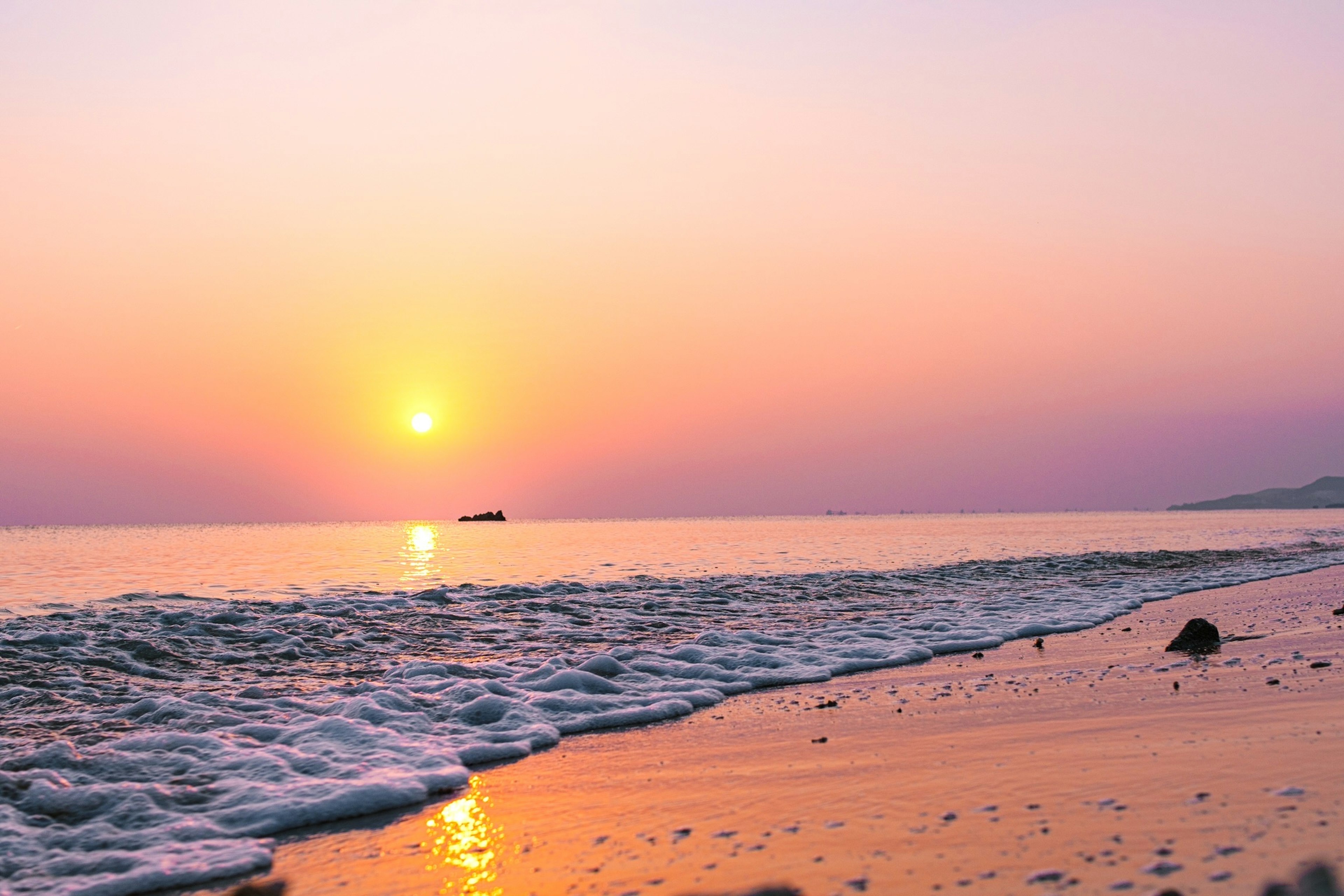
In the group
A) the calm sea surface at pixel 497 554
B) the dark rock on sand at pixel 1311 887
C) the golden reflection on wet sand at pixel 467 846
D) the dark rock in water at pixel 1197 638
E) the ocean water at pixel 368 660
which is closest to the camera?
the dark rock on sand at pixel 1311 887

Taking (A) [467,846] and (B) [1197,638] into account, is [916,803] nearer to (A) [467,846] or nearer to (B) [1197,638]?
(A) [467,846]

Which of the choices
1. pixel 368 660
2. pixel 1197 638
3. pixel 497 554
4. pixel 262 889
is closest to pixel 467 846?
pixel 262 889

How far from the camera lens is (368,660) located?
12.5 meters

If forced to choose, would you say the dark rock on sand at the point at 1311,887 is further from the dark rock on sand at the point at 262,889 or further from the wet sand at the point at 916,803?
the dark rock on sand at the point at 262,889

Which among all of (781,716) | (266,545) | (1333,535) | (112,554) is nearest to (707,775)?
(781,716)

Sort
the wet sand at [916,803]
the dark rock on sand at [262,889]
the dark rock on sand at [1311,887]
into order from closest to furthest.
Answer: the dark rock on sand at [1311,887] → the wet sand at [916,803] → the dark rock on sand at [262,889]

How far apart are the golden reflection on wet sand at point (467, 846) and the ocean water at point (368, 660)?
20.7 inches

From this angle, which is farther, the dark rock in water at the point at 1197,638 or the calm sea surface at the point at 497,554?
the calm sea surface at the point at 497,554

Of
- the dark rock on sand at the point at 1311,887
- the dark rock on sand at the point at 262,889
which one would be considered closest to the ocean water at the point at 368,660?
the dark rock on sand at the point at 262,889

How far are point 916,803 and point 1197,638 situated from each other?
322 inches

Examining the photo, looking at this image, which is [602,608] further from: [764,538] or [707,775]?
[764,538]

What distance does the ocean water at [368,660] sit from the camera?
6.14 meters

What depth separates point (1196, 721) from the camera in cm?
690

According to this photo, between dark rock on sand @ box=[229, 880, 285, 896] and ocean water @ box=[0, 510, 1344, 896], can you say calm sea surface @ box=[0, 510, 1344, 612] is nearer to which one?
ocean water @ box=[0, 510, 1344, 896]
